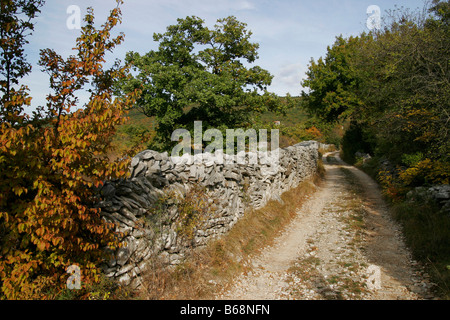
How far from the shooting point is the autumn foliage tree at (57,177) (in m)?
3.35

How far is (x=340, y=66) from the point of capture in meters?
25.1

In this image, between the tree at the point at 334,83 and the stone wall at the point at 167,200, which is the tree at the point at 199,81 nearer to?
the stone wall at the point at 167,200

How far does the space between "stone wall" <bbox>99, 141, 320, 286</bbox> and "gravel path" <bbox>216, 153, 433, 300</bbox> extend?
4.31 feet

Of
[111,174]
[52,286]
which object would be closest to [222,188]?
[111,174]

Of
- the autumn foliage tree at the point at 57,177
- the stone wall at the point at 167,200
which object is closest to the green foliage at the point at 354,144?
the stone wall at the point at 167,200

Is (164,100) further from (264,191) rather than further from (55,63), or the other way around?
(55,63)

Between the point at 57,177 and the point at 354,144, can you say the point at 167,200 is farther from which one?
the point at 354,144

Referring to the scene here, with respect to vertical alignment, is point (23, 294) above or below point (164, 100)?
below

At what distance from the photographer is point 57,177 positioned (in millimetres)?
3576

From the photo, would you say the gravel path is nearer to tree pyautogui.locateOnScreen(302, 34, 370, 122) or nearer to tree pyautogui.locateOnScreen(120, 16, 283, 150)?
tree pyautogui.locateOnScreen(120, 16, 283, 150)

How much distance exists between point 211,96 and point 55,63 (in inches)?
309

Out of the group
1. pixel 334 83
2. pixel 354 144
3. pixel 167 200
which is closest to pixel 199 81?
pixel 167 200

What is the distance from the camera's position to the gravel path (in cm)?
554

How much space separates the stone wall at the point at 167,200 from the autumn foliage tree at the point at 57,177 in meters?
0.44
